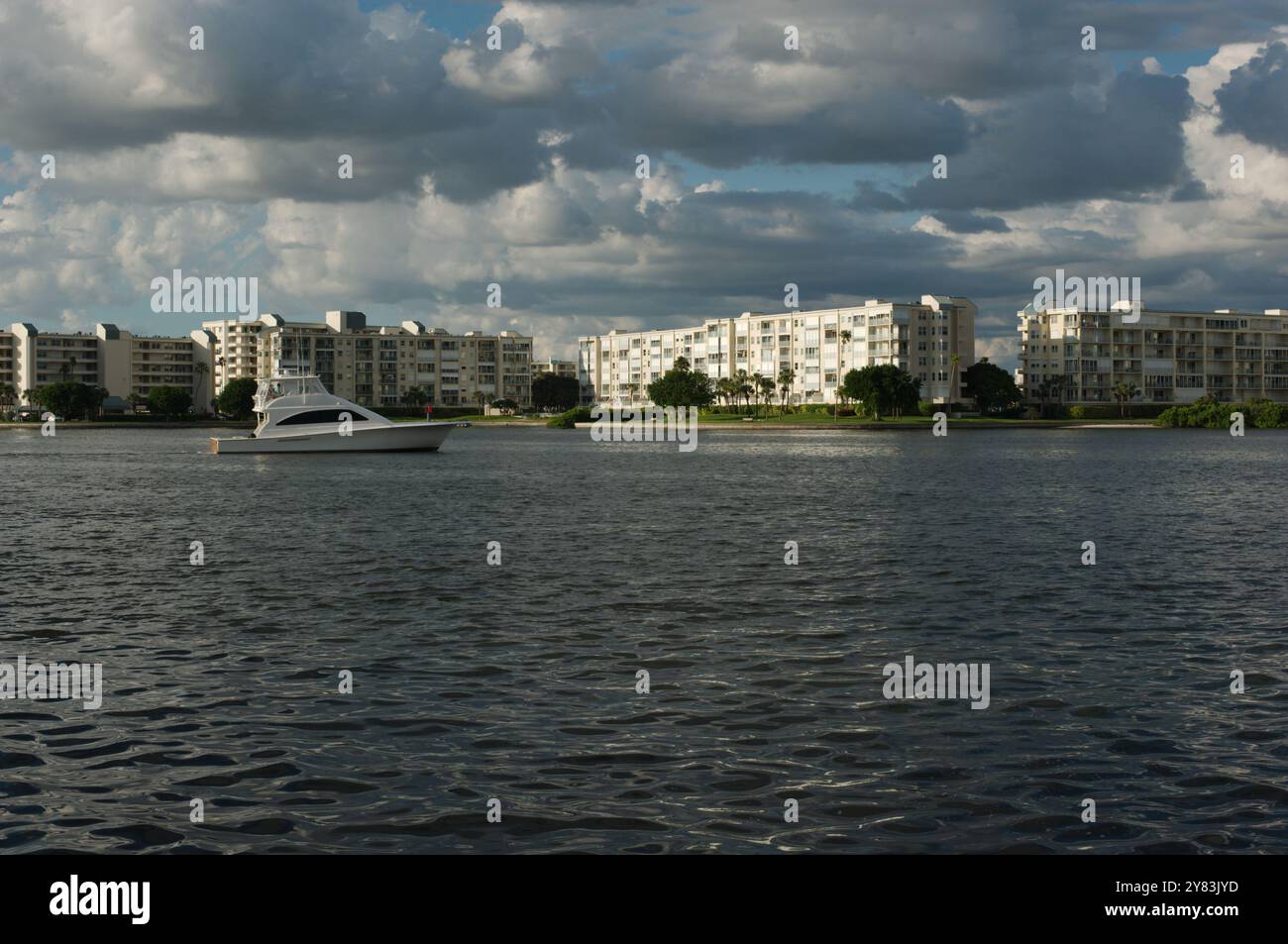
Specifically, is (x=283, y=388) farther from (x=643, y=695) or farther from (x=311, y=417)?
(x=643, y=695)

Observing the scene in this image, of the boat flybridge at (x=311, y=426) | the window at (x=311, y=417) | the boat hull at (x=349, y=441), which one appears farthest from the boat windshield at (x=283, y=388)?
the boat hull at (x=349, y=441)

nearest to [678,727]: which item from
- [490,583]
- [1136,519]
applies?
[490,583]

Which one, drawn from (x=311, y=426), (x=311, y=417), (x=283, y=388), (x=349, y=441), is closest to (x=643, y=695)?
(x=349, y=441)

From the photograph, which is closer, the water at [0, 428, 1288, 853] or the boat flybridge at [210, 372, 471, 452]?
the water at [0, 428, 1288, 853]

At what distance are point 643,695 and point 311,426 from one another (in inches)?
3931

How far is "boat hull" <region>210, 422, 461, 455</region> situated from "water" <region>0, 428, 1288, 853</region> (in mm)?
63781

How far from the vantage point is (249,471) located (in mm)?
93688

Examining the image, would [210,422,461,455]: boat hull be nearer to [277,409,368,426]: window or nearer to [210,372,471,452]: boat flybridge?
[210,372,471,452]: boat flybridge

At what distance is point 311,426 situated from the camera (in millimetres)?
113688

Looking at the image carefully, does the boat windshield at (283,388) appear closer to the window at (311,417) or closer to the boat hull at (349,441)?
the window at (311,417)

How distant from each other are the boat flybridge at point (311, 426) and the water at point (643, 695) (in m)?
64.1

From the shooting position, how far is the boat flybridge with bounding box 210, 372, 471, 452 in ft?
371

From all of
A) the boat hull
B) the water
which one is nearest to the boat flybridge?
the boat hull
